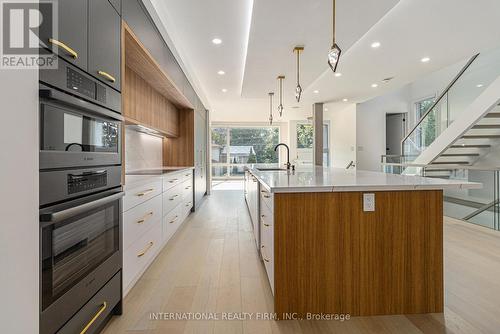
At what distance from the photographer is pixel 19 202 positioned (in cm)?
Answer: 98

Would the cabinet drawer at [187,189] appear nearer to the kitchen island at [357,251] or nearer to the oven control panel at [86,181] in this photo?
the oven control panel at [86,181]

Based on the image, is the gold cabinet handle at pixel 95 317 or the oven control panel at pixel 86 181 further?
the gold cabinet handle at pixel 95 317

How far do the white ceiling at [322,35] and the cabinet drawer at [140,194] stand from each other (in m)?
1.79

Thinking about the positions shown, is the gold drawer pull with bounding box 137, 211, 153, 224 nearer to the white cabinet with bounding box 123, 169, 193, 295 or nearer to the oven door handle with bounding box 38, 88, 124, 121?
the white cabinet with bounding box 123, 169, 193, 295

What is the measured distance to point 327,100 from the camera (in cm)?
724

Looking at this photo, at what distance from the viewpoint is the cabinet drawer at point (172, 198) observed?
3068mm

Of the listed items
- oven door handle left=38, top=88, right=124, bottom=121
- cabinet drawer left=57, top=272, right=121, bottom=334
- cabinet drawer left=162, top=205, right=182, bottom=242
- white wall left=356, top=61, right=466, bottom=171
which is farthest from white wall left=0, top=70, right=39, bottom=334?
white wall left=356, top=61, right=466, bottom=171

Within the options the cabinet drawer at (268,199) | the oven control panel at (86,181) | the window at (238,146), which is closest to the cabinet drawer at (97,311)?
the oven control panel at (86,181)

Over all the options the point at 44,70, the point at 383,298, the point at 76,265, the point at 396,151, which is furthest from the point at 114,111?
the point at 396,151

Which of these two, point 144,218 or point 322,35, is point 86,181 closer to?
point 144,218

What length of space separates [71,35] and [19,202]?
0.80 meters

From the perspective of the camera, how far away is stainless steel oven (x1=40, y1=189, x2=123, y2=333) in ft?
3.67

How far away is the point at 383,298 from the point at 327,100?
20.5 feet

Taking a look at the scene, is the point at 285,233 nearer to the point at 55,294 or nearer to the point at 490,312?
the point at 55,294
